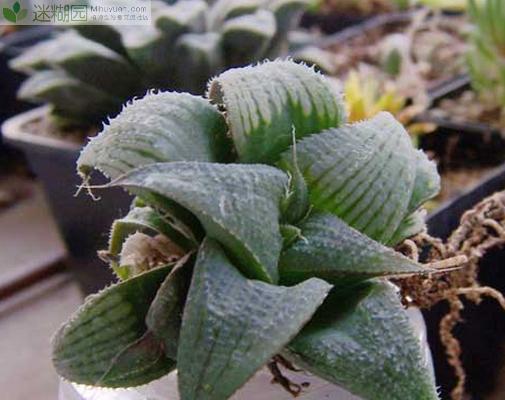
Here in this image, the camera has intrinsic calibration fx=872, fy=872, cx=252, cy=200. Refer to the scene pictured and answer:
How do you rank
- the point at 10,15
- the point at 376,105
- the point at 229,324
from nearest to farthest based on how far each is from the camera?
the point at 229,324, the point at 376,105, the point at 10,15

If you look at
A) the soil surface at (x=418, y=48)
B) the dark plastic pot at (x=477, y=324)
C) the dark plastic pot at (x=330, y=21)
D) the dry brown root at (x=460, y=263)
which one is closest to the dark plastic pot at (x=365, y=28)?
the soil surface at (x=418, y=48)

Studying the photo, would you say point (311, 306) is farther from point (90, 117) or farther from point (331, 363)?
point (90, 117)

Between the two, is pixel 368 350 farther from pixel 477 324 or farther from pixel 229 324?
pixel 477 324

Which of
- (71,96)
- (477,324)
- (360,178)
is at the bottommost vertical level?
(477,324)

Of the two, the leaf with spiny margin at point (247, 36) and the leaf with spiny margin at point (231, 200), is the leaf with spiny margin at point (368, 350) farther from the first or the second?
the leaf with spiny margin at point (247, 36)

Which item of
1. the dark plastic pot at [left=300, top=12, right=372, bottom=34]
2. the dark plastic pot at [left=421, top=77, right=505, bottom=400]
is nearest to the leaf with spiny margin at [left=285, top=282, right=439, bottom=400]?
the dark plastic pot at [left=421, top=77, right=505, bottom=400]

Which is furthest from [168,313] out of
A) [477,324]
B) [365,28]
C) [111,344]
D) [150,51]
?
[365,28]

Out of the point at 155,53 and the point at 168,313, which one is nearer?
the point at 168,313
